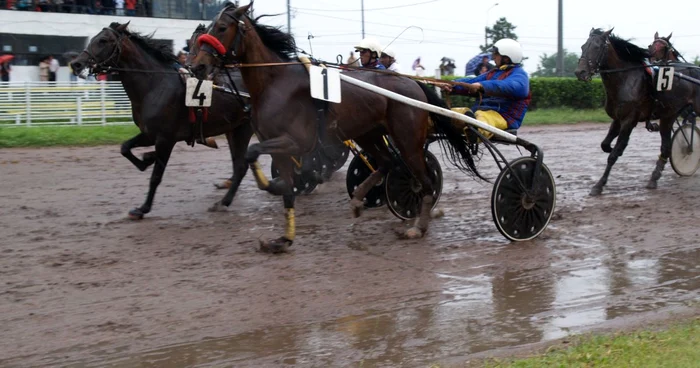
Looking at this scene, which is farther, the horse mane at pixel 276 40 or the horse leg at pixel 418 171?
the horse leg at pixel 418 171

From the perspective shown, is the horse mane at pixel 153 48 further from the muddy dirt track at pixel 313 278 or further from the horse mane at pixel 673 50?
the horse mane at pixel 673 50

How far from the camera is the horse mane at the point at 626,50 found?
10648 mm

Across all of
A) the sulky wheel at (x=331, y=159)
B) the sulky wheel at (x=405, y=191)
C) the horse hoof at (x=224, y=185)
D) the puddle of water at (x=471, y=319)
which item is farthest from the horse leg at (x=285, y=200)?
the horse hoof at (x=224, y=185)

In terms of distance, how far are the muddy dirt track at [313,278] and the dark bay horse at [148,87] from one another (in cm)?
80

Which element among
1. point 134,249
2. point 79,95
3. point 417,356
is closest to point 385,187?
point 134,249

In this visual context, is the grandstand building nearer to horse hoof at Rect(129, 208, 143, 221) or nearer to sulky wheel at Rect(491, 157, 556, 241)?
horse hoof at Rect(129, 208, 143, 221)

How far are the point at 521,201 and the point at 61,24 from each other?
20808 mm

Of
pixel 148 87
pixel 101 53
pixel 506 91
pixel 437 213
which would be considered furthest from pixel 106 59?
pixel 506 91

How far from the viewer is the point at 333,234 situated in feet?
26.8

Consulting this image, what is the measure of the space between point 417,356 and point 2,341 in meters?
2.41

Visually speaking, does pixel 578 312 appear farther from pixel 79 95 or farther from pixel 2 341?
pixel 79 95

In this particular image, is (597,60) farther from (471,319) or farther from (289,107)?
(471,319)

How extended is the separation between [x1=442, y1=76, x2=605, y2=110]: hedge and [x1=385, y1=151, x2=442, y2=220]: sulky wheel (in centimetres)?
1843

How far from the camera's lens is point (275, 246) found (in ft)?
23.4
